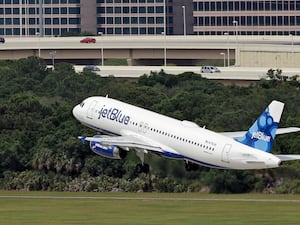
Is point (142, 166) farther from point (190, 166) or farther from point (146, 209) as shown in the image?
point (146, 209)

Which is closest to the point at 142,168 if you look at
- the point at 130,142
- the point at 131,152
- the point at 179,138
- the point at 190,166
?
the point at 130,142

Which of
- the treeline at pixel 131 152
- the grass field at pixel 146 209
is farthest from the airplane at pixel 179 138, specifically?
the grass field at pixel 146 209

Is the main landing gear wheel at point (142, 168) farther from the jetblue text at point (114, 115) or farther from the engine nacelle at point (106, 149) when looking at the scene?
the jetblue text at point (114, 115)

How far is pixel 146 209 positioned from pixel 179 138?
7.67 meters

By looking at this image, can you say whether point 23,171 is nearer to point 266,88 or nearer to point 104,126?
point 104,126

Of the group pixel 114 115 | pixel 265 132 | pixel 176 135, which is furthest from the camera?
pixel 114 115

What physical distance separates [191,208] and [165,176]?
1122 cm

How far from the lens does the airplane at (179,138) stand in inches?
4830

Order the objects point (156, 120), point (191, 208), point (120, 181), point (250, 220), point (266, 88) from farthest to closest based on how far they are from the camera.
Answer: point (266, 88) < point (120, 181) < point (156, 120) < point (191, 208) < point (250, 220)

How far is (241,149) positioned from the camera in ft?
404

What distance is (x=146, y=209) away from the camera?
123 meters

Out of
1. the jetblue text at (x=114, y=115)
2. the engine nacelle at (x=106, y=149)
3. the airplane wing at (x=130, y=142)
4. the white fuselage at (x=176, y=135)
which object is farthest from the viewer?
the jetblue text at (x=114, y=115)

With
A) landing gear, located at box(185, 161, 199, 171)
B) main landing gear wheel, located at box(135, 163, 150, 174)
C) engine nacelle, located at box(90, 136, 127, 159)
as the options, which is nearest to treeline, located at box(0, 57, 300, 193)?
main landing gear wheel, located at box(135, 163, 150, 174)

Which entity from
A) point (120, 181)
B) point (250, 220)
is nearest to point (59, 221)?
point (250, 220)
